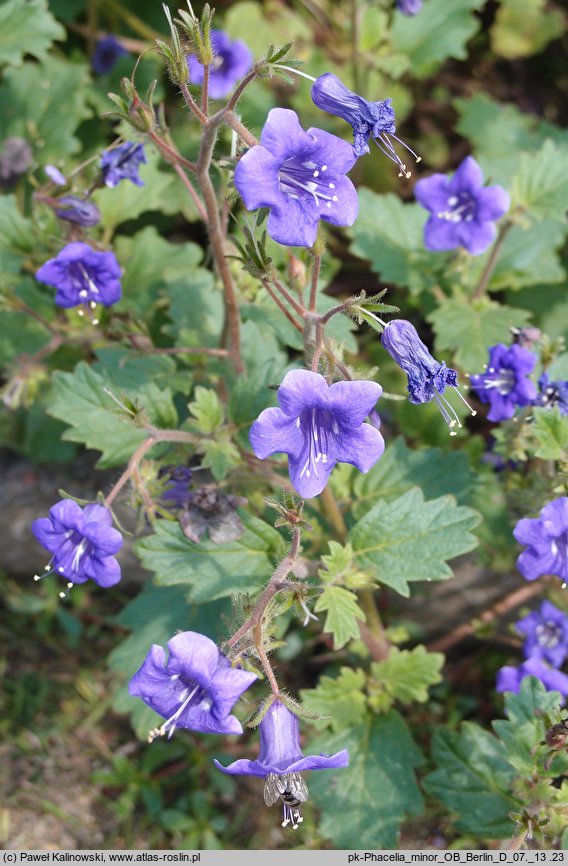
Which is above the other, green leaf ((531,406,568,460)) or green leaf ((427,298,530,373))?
green leaf ((531,406,568,460))

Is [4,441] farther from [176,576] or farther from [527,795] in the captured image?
[527,795]

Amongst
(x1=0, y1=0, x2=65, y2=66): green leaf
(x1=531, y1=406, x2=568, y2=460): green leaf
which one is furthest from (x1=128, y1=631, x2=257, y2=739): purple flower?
(x1=0, y1=0, x2=65, y2=66): green leaf

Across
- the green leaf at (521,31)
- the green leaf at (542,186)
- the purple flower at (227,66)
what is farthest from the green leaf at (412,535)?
the green leaf at (521,31)

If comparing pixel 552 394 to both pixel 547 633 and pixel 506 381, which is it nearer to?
pixel 506 381

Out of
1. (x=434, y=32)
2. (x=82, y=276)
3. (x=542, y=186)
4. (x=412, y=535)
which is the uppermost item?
(x=434, y=32)

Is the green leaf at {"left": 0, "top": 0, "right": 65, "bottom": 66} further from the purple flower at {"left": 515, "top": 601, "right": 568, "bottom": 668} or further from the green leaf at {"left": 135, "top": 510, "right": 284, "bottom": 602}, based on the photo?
the purple flower at {"left": 515, "top": 601, "right": 568, "bottom": 668}

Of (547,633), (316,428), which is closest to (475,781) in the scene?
(547,633)
